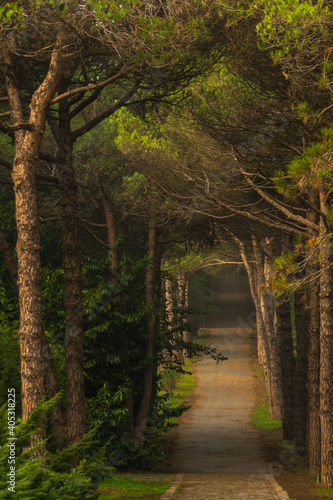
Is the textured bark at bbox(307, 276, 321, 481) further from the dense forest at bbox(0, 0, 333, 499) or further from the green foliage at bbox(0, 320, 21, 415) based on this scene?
the green foliage at bbox(0, 320, 21, 415)

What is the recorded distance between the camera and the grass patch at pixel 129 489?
11.3 m

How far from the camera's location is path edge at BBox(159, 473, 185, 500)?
1102 centimetres

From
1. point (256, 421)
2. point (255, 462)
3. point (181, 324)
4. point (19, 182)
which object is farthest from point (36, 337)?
point (256, 421)

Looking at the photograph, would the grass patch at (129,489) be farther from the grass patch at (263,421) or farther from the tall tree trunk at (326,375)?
the grass patch at (263,421)

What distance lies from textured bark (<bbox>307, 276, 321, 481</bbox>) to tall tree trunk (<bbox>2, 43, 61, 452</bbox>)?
21.3 feet

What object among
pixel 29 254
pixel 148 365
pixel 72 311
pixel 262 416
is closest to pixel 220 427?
pixel 262 416

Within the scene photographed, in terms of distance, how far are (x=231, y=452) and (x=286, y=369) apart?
3.18 meters

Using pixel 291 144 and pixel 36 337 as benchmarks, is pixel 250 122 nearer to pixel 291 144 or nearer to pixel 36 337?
pixel 291 144

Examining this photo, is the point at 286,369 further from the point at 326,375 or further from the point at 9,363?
the point at 9,363

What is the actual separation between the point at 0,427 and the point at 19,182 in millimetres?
5168

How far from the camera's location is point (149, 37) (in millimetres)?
Result: 10227

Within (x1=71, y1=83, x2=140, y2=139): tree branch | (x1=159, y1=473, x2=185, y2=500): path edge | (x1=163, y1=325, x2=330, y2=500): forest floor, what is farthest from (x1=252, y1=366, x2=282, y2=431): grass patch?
(x1=71, y1=83, x2=140, y2=139): tree branch

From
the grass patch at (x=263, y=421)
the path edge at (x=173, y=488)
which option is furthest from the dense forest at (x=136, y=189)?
the grass patch at (x=263, y=421)

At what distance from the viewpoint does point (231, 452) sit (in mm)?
17250
